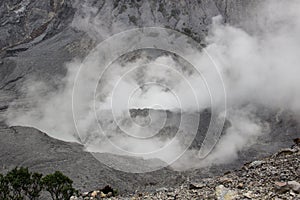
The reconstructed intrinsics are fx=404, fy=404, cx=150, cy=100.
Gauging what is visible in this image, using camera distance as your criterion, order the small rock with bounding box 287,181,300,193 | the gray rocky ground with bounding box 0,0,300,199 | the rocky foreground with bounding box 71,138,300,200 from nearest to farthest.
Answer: the small rock with bounding box 287,181,300,193, the rocky foreground with bounding box 71,138,300,200, the gray rocky ground with bounding box 0,0,300,199

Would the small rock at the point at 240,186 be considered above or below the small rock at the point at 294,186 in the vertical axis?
above

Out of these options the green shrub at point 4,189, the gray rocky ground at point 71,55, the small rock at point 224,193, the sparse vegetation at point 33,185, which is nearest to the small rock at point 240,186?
the small rock at point 224,193

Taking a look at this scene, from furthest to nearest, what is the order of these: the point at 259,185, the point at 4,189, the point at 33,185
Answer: the point at 33,185
the point at 4,189
the point at 259,185

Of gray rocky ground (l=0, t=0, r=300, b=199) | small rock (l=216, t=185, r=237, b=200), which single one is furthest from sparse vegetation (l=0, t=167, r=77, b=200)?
small rock (l=216, t=185, r=237, b=200)

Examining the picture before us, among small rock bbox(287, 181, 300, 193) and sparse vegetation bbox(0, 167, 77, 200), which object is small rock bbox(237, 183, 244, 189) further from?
sparse vegetation bbox(0, 167, 77, 200)

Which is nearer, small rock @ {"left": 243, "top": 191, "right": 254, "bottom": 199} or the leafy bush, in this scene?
small rock @ {"left": 243, "top": 191, "right": 254, "bottom": 199}

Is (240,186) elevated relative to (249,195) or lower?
elevated

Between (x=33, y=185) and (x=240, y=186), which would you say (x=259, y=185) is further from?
(x=33, y=185)

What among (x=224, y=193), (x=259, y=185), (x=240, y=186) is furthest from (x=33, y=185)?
(x=259, y=185)

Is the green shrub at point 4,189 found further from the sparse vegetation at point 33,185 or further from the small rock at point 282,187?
the small rock at point 282,187

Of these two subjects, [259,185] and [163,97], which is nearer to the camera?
[259,185]

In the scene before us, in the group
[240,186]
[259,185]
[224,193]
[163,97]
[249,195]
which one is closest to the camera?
[249,195]

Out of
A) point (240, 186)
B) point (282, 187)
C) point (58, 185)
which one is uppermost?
point (58, 185)

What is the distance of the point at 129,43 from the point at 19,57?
3195 centimetres
